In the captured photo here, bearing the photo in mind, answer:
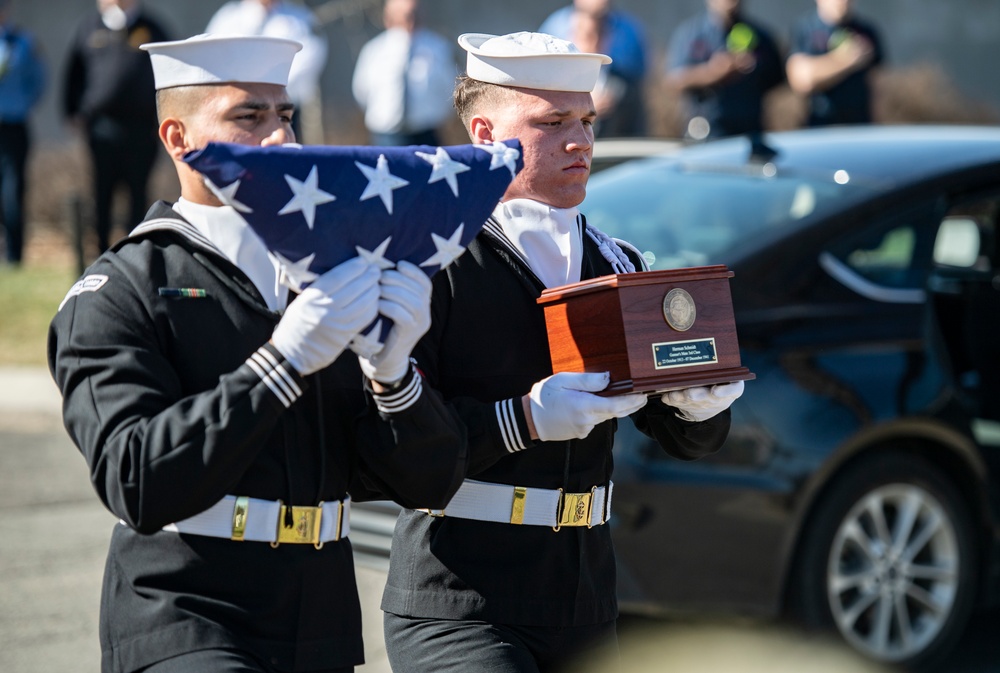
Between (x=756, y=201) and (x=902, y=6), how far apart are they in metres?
14.8

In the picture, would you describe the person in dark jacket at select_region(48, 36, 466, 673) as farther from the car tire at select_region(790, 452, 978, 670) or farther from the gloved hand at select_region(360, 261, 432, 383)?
the car tire at select_region(790, 452, 978, 670)

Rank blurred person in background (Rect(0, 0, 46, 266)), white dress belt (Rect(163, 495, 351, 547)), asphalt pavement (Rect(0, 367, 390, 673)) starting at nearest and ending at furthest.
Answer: white dress belt (Rect(163, 495, 351, 547)), asphalt pavement (Rect(0, 367, 390, 673)), blurred person in background (Rect(0, 0, 46, 266))

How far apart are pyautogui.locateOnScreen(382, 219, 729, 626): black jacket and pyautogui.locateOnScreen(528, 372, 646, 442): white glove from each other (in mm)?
115

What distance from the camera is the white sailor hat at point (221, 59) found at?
273 cm

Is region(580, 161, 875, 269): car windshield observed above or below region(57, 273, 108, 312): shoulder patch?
above

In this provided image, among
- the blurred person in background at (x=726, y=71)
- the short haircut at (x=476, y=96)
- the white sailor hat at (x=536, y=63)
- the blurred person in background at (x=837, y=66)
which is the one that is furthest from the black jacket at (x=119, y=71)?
the white sailor hat at (x=536, y=63)

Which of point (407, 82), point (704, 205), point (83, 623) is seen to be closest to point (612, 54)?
point (407, 82)

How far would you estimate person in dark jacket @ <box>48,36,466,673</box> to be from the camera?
94.5 inches

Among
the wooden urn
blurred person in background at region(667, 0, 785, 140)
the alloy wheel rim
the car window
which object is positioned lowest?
the alloy wheel rim

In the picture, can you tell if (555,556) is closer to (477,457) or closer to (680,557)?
Result: (477,457)

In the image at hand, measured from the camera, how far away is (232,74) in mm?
2734

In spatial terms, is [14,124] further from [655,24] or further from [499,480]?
[499,480]

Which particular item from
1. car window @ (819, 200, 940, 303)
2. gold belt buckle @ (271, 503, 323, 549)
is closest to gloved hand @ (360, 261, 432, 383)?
gold belt buckle @ (271, 503, 323, 549)

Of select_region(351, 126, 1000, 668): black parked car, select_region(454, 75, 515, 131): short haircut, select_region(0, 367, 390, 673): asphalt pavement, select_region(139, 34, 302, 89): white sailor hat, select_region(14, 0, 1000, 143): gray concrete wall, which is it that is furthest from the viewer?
select_region(14, 0, 1000, 143): gray concrete wall
